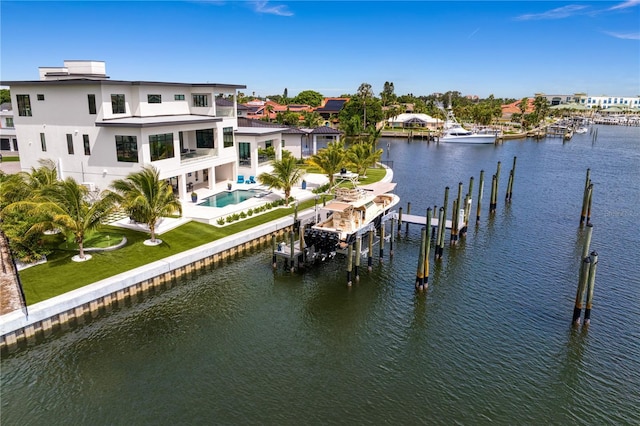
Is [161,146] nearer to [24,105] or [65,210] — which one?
[65,210]

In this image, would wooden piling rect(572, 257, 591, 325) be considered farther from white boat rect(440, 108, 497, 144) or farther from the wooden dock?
white boat rect(440, 108, 497, 144)

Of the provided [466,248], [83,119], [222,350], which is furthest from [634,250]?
[83,119]

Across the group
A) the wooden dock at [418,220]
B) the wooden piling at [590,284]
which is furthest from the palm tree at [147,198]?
the wooden piling at [590,284]

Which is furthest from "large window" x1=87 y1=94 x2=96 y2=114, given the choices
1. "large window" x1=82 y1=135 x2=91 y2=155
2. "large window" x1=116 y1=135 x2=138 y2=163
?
"large window" x1=116 y1=135 x2=138 y2=163

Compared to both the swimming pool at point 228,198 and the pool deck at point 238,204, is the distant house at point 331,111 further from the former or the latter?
the swimming pool at point 228,198

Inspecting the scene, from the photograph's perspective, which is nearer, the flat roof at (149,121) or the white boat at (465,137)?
the flat roof at (149,121)
